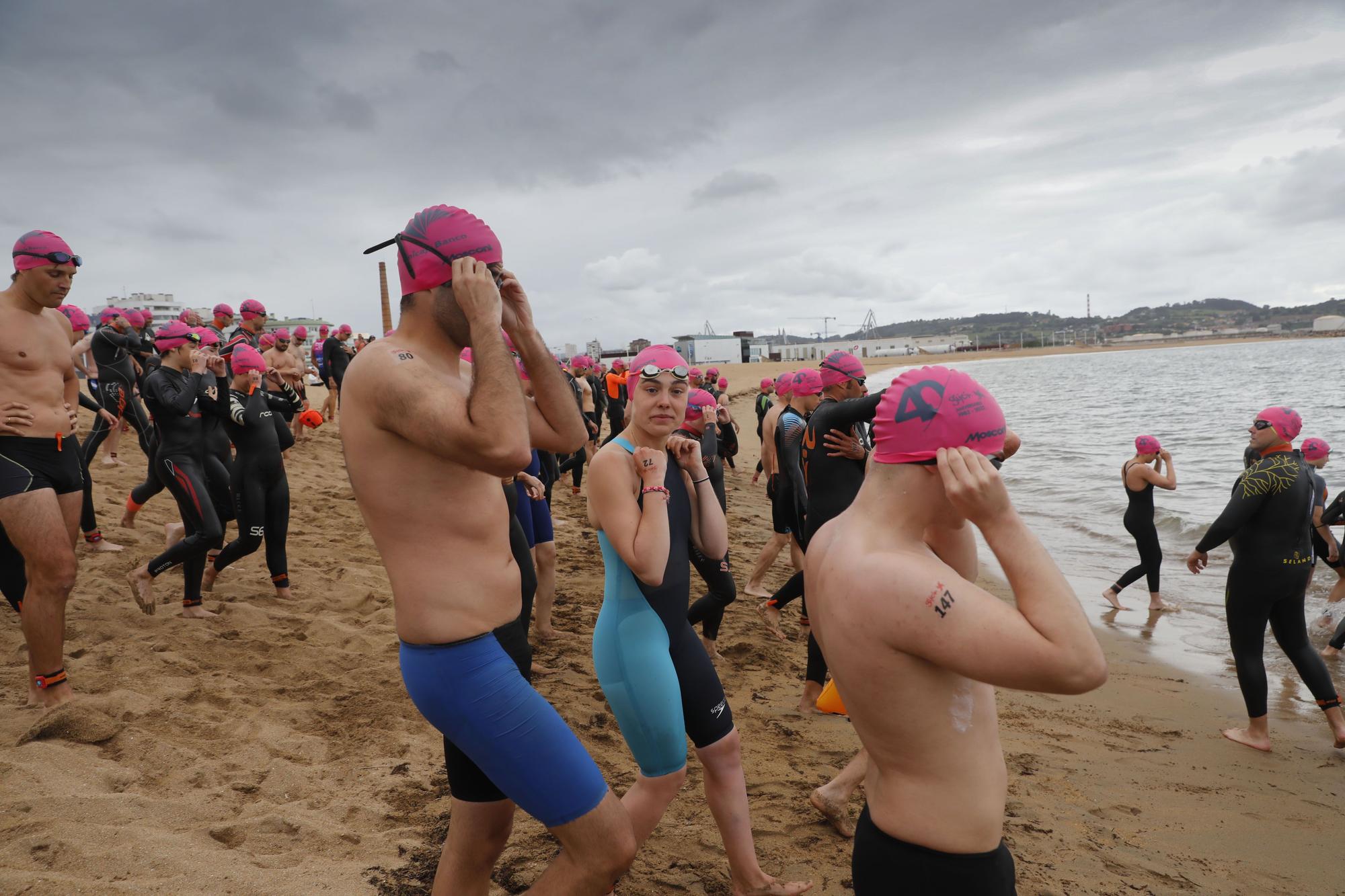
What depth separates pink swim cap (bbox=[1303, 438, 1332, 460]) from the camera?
645 cm

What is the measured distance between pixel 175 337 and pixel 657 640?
17.0 feet

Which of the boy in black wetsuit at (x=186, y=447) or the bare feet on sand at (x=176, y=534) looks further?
the bare feet on sand at (x=176, y=534)

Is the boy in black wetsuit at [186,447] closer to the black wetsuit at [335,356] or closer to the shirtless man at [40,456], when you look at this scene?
the shirtless man at [40,456]

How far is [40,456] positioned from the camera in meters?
3.89

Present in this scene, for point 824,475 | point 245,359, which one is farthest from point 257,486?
point 824,475

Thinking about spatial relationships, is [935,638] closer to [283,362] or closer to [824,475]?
[824,475]

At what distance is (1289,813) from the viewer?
4.09 meters

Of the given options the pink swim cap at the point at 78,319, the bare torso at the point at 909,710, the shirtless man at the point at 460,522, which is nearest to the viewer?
the bare torso at the point at 909,710

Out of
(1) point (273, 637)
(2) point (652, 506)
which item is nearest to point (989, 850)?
(2) point (652, 506)

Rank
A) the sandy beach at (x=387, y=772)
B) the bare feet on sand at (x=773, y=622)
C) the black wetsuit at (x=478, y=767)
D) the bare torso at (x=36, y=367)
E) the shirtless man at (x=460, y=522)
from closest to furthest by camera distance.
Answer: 1. the shirtless man at (x=460, y=522)
2. the black wetsuit at (x=478, y=767)
3. the sandy beach at (x=387, y=772)
4. the bare torso at (x=36, y=367)
5. the bare feet on sand at (x=773, y=622)

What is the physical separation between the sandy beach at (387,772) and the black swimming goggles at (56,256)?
2291 mm

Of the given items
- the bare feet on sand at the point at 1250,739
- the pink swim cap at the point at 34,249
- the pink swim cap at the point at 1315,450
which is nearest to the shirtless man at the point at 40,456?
the pink swim cap at the point at 34,249

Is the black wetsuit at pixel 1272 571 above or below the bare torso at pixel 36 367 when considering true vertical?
below

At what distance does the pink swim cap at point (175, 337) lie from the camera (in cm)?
580
